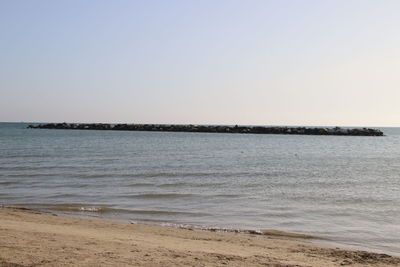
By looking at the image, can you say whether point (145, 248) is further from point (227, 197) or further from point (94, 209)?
point (227, 197)

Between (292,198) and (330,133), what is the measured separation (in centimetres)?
8360

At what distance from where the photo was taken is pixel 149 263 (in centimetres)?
662

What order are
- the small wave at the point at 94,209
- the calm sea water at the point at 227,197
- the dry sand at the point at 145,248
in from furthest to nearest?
1. the small wave at the point at 94,209
2. the calm sea water at the point at 227,197
3. the dry sand at the point at 145,248

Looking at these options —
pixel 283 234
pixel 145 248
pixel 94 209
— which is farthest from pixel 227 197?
pixel 145 248

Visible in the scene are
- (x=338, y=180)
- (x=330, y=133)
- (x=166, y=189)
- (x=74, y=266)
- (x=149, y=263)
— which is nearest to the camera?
(x=74, y=266)

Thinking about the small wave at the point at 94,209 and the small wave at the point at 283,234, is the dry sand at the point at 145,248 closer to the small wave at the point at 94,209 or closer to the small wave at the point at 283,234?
the small wave at the point at 283,234

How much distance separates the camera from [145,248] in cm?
760

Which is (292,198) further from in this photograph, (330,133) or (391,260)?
(330,133)

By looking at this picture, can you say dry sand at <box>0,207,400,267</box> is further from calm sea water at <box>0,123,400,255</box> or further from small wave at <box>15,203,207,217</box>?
small wave at <box>15,203,207,217</box>

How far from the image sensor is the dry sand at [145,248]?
22.0ft

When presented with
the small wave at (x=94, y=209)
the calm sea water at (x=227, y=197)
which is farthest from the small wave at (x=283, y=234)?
the small wave at (x=94, y=209)

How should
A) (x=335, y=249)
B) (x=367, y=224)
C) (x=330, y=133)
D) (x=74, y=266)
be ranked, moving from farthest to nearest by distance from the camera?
(x=330, y=133) → (x=367, y=224) → (x=335, y=249) → (x=74, y=266)

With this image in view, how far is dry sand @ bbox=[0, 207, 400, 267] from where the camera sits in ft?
22.0

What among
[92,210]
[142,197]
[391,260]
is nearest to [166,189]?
[142,197]
